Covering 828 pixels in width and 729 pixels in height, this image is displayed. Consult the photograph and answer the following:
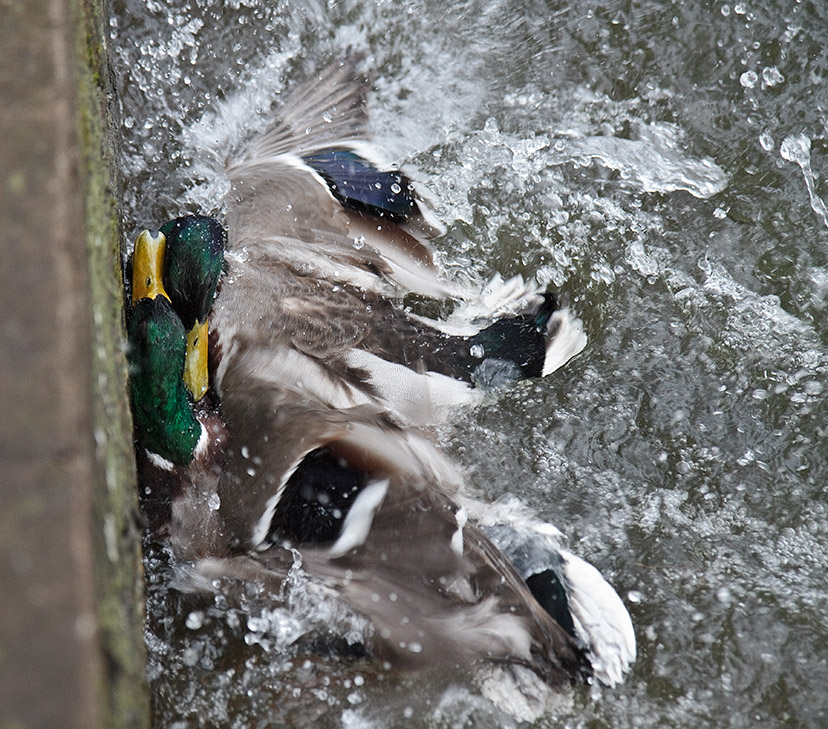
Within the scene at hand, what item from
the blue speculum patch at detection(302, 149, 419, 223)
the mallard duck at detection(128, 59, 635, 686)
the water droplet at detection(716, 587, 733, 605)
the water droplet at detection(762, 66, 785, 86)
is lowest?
the water droplet at detection(716, 587, 733, 605)

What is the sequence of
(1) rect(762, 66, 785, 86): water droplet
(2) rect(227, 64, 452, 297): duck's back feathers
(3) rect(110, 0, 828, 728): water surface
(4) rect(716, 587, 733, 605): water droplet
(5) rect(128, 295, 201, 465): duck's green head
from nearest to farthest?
(5) rect(128, 295, 201, 465): duck's green head, (3) rect(110, 0, 828, 728): water surface, (4) rect(716, 587, 733, 605): water droplet, (2) rect(227, 64, 452, 297): duck's back feathers, (1) rect(762, 66, 785, 86): water droplet

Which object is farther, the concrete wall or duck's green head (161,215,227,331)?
duck's green head (161,215,227,331)

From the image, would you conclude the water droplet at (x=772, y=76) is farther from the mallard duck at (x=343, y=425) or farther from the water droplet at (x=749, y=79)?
the mallard duck at (x=343, y=425)

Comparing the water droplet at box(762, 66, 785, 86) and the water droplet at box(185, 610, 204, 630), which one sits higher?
the water droplet at box(762, 66, 785, 86)

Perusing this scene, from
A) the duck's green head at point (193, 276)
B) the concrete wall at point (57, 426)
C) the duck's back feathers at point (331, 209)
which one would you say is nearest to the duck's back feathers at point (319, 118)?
the duck's back feathers at point (331, 209)

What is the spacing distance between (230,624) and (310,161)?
1.53 metres

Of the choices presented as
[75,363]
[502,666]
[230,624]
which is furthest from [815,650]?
[75,363]

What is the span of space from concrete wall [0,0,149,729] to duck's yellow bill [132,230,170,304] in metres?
0.43

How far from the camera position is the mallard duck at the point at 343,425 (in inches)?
78.8

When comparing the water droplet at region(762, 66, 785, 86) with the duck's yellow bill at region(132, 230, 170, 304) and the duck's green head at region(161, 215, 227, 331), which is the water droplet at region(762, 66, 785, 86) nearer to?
the duck's green head at region(161, 215, 227, 331)

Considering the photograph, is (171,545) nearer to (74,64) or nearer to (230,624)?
(230,624)

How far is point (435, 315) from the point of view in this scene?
2795 mm

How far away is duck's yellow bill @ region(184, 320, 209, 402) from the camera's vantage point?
85.0 inches

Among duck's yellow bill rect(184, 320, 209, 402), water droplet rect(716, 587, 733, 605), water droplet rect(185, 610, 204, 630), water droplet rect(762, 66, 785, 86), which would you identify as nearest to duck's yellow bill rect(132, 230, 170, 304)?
duck's yellow bill rect(184, 320, 209, 402)
